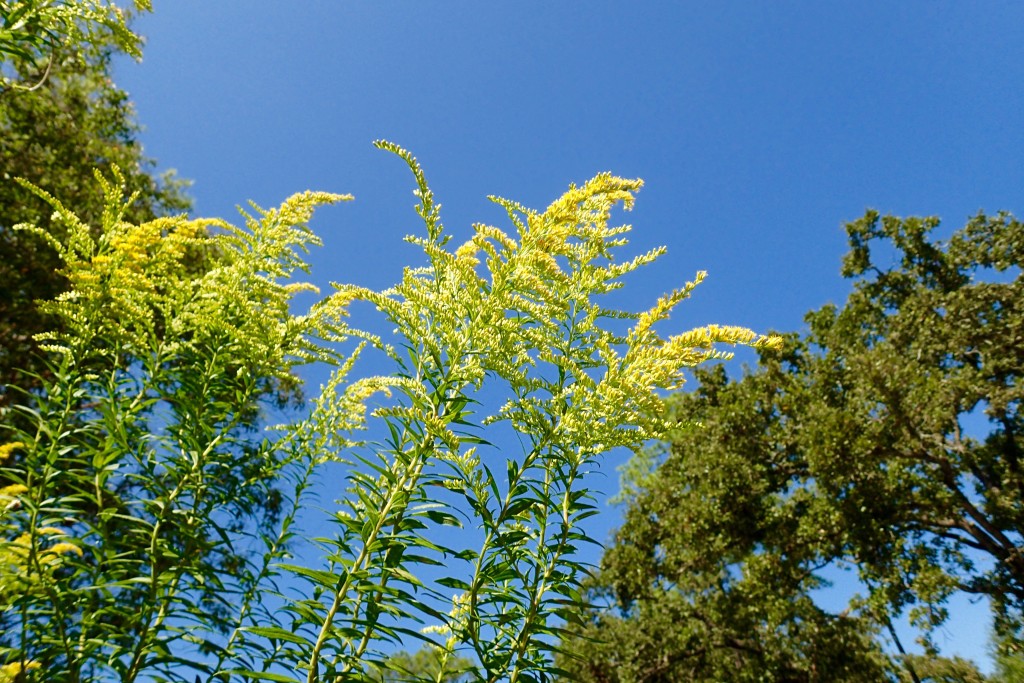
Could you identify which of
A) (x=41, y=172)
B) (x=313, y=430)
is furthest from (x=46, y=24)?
(x=41, y=172)

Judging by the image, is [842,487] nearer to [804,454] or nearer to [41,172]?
[804,454]

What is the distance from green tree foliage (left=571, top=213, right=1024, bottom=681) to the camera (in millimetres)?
10430

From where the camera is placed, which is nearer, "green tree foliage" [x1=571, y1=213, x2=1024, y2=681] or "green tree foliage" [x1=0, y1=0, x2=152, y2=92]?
"green tree foliage" [x1=0, y1=0, x2=152, y2=92]

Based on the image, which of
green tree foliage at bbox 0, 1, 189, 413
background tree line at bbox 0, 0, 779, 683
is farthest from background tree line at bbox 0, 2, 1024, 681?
background tree line at bbox 0, 0, 779, 683

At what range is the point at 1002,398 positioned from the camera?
1013 cm

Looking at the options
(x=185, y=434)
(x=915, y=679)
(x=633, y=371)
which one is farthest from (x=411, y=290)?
(x=915, y=679)

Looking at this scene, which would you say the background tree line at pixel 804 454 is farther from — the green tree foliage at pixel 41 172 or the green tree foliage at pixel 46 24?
the green tree foliage at pixel 46 24

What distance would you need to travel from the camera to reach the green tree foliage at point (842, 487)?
10.4 metres

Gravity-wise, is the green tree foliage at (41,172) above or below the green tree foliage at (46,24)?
above

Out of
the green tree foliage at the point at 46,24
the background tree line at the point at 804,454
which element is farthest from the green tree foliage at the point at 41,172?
the green tree foliage at the point at 46,24

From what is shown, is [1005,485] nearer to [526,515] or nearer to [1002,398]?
[1002,398]

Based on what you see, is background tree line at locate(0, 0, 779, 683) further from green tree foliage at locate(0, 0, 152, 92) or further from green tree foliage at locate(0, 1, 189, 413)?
green tree foliage at locate(0, 1, 189, 413)

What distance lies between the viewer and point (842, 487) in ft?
36.4

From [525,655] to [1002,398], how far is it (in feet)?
40.4
